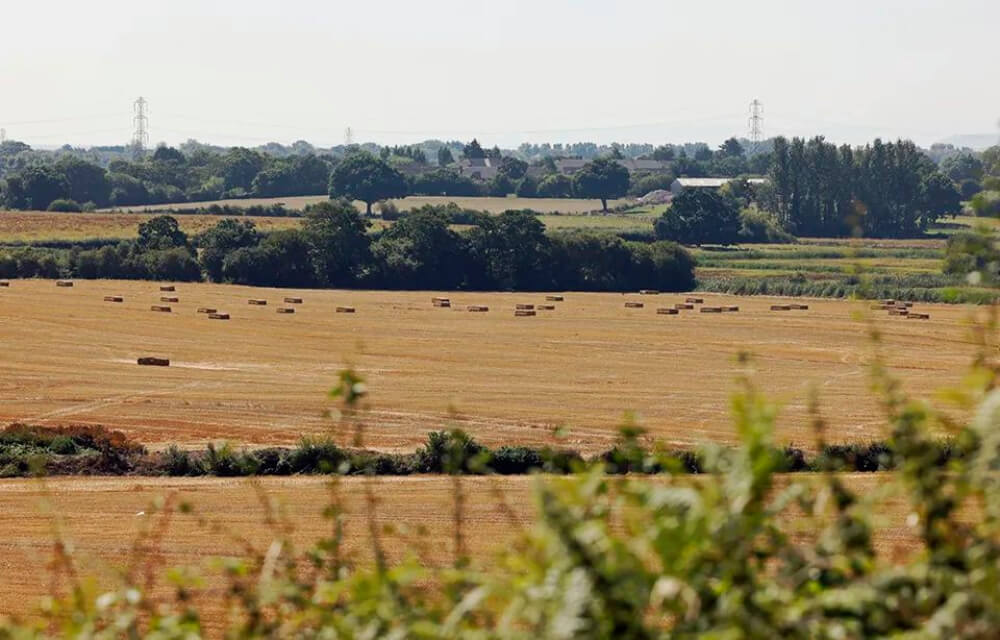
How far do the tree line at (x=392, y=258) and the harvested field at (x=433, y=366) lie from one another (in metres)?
12.0

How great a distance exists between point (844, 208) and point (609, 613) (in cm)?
16993

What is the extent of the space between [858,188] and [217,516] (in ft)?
479

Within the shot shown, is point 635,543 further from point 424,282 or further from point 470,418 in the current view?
point 424,282

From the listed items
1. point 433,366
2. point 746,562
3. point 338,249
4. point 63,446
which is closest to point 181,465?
point 63,446

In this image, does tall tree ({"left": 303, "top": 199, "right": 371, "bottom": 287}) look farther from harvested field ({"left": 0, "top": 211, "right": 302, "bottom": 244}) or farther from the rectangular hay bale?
the rectangular hay bale

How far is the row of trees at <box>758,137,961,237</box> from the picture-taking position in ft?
552

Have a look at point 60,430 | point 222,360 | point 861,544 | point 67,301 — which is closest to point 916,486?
point 861,544

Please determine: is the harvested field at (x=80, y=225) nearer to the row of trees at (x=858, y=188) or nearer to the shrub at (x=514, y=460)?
the row of trees at (x=858, y=188)

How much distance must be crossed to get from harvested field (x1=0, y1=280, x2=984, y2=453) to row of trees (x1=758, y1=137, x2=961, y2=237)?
70.8 m

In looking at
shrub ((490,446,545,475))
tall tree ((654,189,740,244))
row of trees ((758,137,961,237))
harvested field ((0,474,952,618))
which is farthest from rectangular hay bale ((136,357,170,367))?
row of trees ((758,137,961,237))

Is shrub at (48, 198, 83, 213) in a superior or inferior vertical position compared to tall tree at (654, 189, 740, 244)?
superior

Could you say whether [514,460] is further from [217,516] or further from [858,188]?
[858,188]

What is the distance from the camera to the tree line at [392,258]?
111 meters

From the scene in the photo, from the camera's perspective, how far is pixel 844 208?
169750 millimetres
